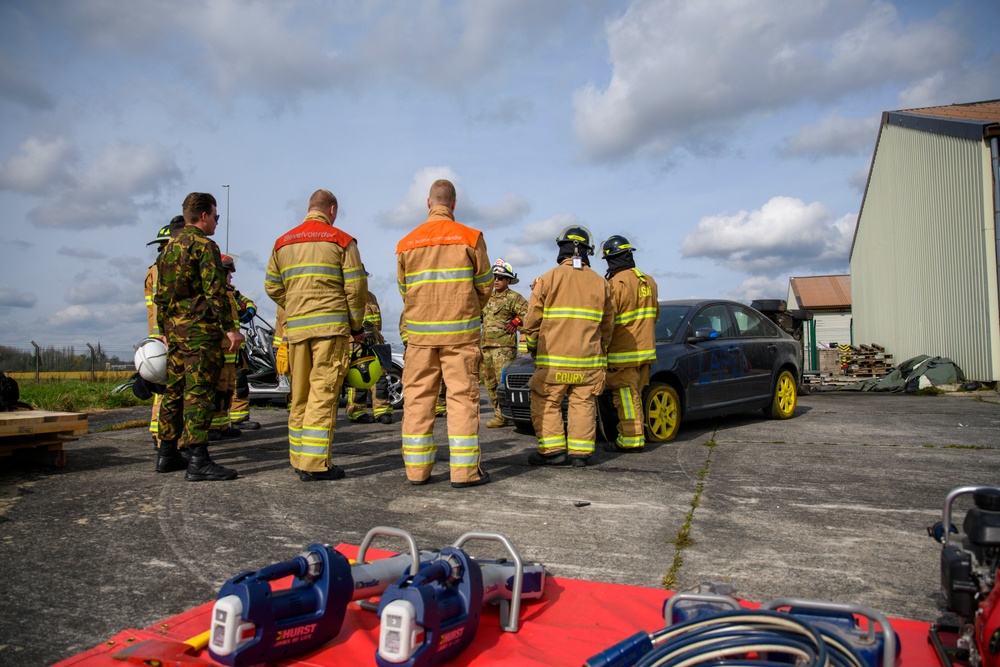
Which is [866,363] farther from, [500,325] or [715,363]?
[500,325]

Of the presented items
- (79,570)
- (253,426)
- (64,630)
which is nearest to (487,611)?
(64,630)

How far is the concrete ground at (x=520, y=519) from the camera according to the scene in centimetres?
297

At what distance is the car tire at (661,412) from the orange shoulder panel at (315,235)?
3515 millimetres

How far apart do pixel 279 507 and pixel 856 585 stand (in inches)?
131

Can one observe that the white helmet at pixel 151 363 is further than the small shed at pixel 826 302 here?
No

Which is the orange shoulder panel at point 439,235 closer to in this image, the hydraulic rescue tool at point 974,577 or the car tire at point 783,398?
the hydraulic rescue tool at point 974,577

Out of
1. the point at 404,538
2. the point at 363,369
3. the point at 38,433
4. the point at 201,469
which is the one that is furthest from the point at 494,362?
the point at 404,538

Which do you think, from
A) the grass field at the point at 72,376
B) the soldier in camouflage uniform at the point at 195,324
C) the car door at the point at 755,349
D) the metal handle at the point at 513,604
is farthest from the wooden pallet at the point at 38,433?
the grass field at the point at 72,376

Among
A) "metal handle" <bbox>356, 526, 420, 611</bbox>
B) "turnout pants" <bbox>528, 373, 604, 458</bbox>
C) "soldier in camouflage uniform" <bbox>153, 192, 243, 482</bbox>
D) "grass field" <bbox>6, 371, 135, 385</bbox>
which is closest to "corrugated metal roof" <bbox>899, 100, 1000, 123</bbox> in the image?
"turnout pants" <bbox>528, 373, 604, 458</bbox>

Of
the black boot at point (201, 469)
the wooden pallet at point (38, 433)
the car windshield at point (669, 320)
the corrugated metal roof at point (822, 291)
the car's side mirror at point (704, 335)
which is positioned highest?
the corrugated metal roof at point (822, 291)

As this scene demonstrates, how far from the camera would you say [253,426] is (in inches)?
348

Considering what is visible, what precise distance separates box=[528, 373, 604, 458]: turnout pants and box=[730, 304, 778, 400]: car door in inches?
124

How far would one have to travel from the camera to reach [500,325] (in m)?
9.05

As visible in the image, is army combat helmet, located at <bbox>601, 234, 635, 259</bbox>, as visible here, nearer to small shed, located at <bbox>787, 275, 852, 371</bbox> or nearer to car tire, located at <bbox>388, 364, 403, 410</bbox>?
car tire, located at <bbox>388, 364, 403, 410</bbox>
